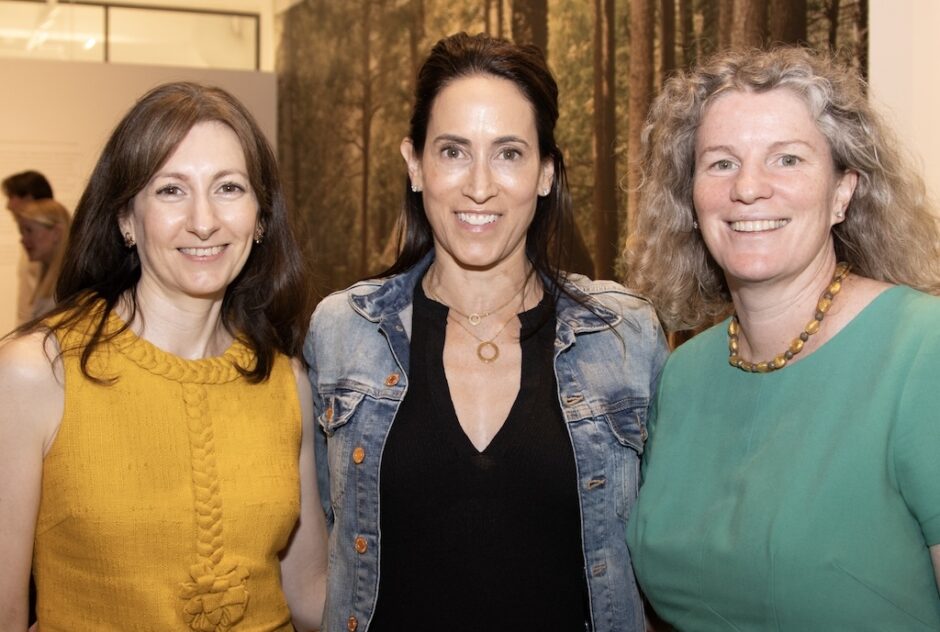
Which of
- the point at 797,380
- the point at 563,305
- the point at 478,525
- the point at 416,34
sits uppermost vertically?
the point at 416,34

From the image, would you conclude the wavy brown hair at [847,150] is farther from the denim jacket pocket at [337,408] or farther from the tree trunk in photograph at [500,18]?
the tree trunk in photograph at [500,18]

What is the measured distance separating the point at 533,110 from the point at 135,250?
100 centimetres

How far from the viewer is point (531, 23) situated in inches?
191

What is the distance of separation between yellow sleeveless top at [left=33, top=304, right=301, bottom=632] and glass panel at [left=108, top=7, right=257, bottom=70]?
5730mm

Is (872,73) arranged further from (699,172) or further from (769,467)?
(769,467)

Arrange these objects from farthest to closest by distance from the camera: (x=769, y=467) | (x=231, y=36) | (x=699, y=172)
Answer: (x=231, y=36) → (x=699, y=172) → (x=769, y=467)

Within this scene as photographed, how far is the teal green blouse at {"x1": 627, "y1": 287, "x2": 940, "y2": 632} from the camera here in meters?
1.76

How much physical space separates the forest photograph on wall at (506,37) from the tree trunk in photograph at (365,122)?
0.01 meters

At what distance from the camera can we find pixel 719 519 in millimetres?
1983

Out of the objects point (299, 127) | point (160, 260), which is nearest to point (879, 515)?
point (160, 260)

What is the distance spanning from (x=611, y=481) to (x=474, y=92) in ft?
3.15

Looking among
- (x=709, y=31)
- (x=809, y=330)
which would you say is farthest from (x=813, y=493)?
(x=709, y=31)

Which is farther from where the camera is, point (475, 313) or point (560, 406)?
point (475, 313)

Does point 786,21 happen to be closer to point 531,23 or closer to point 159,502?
point 531,23
